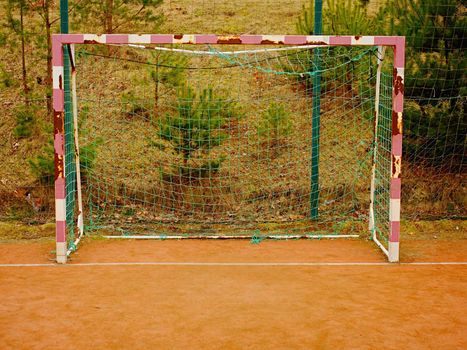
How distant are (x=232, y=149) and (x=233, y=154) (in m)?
0.10

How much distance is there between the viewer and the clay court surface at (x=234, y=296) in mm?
4215

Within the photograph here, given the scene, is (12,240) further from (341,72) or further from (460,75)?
(460,75)

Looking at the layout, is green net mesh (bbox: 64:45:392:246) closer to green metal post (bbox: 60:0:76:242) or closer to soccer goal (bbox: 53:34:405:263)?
soccer goal (bbox: 53:34:405:263)

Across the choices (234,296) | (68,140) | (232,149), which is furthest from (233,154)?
(234,296)

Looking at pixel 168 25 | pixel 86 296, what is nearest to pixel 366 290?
pixel 86 296

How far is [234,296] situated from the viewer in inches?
201

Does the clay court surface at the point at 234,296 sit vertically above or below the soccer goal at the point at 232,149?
below

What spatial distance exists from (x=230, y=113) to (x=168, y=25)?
460 cm

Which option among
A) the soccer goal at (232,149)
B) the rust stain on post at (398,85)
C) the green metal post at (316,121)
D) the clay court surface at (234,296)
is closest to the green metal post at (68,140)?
the soccer goal at (232,149)

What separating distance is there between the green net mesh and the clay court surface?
81cm

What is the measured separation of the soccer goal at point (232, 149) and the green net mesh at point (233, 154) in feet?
0.08

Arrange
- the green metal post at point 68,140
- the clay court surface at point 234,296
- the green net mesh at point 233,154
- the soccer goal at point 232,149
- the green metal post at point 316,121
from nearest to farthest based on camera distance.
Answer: the clay court surface at point 234,296, the soccer goal at point 232,149, the green metal post at point 68,140, the green metal post at point 316,121, the green net mesh at point 233,154

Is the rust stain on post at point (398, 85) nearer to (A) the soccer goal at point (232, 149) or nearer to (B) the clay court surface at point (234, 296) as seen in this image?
(A) the soccer goal at point (232, 149)

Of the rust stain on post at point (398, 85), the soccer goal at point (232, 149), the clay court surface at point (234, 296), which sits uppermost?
the rust stain on post at point (398, 85)
